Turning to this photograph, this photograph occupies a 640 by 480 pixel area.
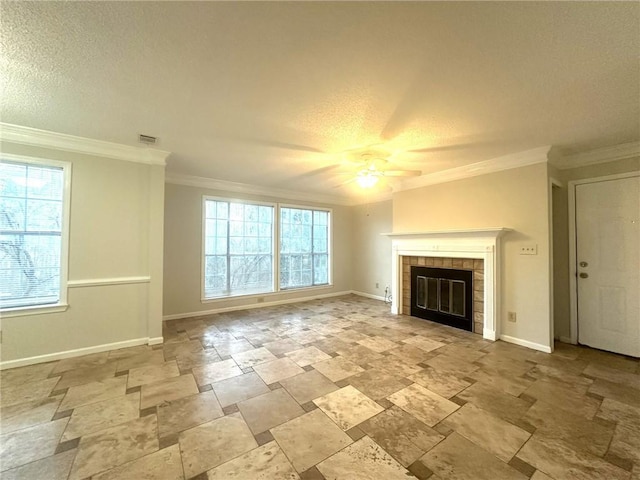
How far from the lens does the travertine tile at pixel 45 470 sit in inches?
57.0

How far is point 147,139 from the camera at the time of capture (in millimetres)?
3018

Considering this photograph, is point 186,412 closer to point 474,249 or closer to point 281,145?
point 281,145

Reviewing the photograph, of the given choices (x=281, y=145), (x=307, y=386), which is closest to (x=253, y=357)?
→ (x=307, y=386)

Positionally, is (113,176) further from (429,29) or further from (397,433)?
(397,433)

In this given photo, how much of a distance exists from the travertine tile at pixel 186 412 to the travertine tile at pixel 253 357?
60 cm

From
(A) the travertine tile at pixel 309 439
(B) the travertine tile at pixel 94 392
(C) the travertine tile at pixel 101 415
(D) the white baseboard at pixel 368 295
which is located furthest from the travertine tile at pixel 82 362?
(D) the white baseboard at pixel 368 295

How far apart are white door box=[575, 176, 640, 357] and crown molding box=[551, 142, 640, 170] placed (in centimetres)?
28

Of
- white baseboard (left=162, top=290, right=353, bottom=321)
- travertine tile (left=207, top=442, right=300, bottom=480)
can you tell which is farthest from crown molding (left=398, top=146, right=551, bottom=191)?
travertine tile (left=207, top=442, right=300, bottom=480)

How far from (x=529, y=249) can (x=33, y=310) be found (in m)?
6.02

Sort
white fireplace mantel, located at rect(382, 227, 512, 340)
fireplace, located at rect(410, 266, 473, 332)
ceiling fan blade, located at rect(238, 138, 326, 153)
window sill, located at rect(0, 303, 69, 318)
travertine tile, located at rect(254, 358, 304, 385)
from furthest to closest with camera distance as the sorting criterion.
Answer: fireplace, located at rect(410, 266, 473, 332) < white fireplace mantel, located at rect(382, 227, 512, 340) < ceiling fan blade, located at rect(238, 138, 326, 153) < window sill, located at rect(0, 303, 69, 318) < travertine tile, located at rect(254, 358, 304, 385)

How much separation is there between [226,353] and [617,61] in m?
4.31

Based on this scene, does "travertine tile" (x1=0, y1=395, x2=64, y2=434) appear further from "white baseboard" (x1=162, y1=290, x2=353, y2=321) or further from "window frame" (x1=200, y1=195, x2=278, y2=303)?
"window frame" (x1=200, y1=195, x2=278, y2=303)

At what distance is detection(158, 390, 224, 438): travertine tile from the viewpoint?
186 centimetres

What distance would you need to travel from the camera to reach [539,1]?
1.27 meters
